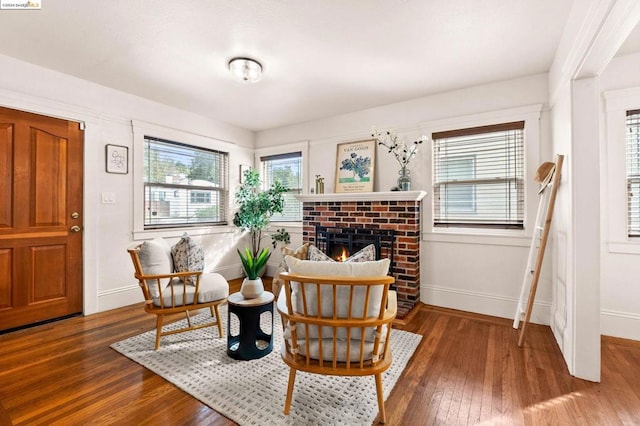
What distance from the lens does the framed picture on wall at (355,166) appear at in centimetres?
392

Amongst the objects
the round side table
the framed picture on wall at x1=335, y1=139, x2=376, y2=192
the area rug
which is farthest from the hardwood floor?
the framed picture on wall at x1=335, y1=139, x2=376, y2=192

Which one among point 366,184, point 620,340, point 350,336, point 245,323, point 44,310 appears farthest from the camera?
point 366,184

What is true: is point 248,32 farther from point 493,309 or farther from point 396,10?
point 493,309

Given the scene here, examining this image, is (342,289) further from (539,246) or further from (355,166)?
(355,166)

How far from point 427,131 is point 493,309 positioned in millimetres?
2136

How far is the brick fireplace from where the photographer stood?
3379 millimetres

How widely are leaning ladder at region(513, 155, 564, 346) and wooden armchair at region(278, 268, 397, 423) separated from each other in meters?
1.64

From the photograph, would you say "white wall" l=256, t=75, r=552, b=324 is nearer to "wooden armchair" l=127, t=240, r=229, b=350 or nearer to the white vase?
the white vase

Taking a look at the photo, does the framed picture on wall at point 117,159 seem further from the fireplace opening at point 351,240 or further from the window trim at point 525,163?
the window trim at point 525,163

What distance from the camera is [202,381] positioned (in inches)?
75.8

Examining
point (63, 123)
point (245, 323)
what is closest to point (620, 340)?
point (245, 323)

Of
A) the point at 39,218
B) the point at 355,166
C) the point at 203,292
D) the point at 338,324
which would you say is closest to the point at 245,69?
the point at 355,166

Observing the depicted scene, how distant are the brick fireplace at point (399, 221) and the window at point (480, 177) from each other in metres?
0.37

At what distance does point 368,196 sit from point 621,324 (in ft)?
8.54
